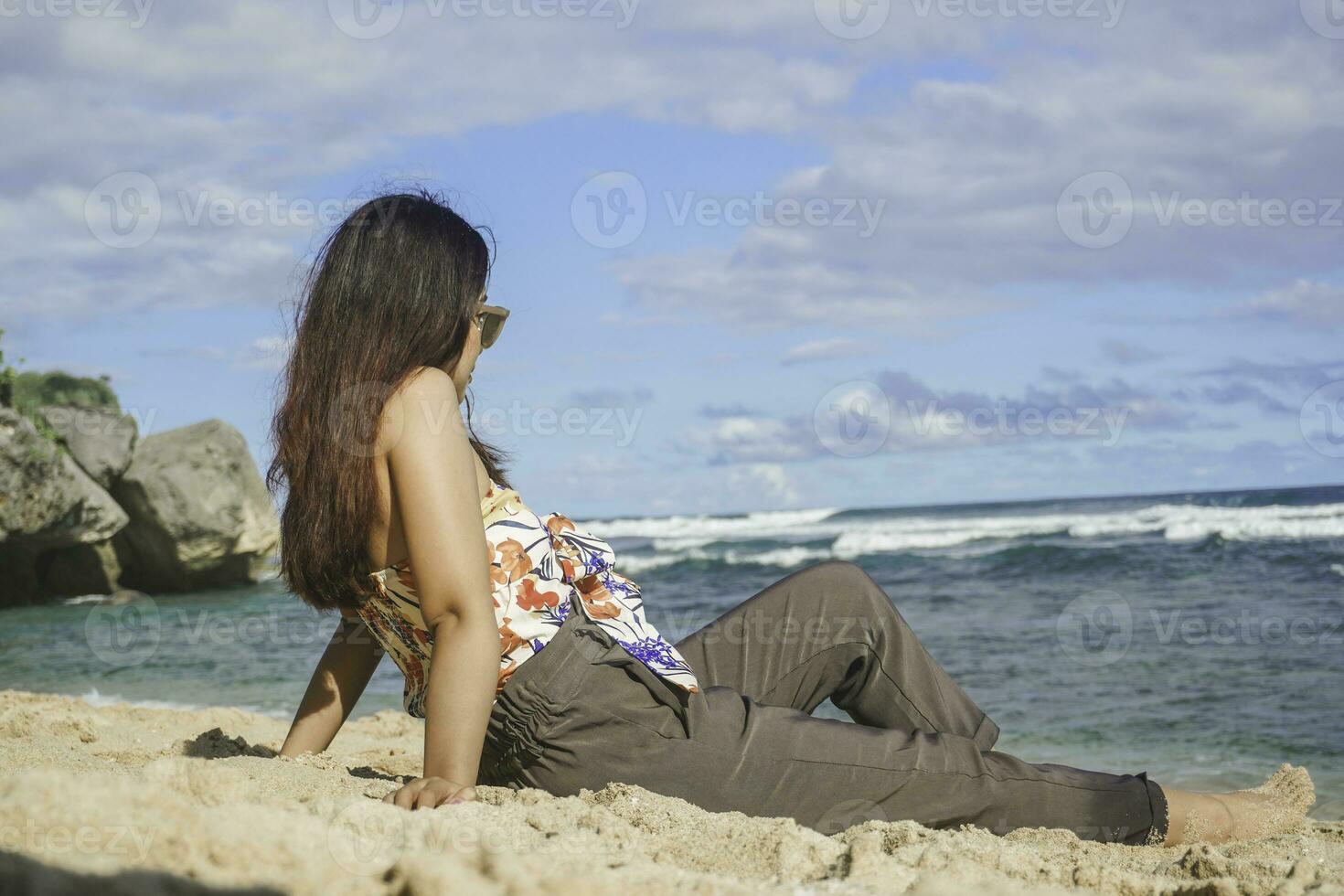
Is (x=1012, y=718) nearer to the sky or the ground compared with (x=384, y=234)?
nearer to the ground

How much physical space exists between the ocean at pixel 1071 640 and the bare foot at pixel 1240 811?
6.43 ft

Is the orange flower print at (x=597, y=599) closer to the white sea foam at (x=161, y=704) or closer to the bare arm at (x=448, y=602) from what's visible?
the bare arm at (x=448, y=602)

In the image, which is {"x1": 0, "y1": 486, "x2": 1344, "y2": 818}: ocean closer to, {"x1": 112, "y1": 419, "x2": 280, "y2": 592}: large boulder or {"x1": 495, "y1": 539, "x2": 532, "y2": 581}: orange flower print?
{"x1": 112, "y1": 419, "x2": 280, "y2": 592}: large boulder

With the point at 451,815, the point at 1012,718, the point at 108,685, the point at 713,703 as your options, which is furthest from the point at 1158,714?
the point at 108,685

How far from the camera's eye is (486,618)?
196cm

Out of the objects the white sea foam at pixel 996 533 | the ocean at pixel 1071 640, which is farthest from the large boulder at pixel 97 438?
the white sea foam at pixel 996 533

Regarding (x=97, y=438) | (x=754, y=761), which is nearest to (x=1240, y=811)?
(x=754, y=761)

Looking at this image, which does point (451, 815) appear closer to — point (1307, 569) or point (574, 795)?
point (574, 795)

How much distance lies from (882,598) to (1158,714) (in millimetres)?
4305

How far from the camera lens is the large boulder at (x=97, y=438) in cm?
1591

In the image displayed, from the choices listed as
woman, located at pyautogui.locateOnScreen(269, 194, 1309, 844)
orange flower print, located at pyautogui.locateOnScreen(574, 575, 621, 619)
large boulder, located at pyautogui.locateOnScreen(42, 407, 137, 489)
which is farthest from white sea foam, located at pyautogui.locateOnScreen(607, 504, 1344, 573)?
orange flower print, located at pyautogui.locateOnScreen(574, 575, 621, 619)

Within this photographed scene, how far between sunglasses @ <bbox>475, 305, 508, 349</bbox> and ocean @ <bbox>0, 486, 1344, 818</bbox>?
12.8ft

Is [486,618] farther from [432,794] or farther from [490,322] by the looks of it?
[490,322]

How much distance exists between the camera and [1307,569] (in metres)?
12.8
